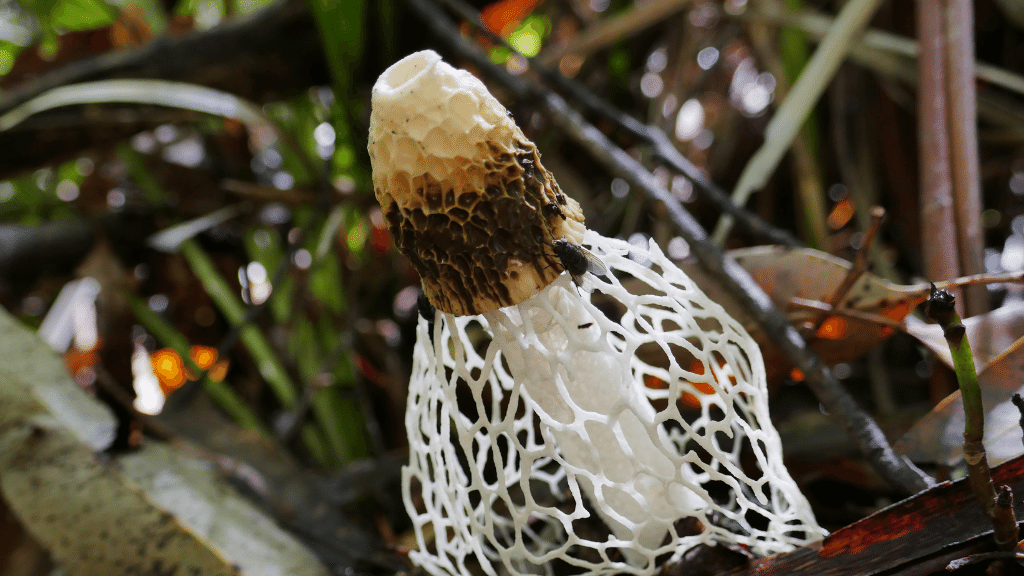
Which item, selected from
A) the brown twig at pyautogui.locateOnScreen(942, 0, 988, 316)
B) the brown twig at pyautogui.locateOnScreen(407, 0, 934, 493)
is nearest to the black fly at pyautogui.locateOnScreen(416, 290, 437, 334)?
the brown twig at pyautogui.locateOnScreen(407, 0, 934, 493)

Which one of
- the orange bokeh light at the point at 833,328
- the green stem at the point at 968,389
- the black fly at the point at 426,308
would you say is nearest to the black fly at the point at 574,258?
the black fly at the point at 426,308

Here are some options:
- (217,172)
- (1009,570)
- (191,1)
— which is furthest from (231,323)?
(1009,570)

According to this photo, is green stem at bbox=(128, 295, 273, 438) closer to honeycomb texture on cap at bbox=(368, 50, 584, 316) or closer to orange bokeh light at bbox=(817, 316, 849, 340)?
honeycomb texture on cap at bbox=(368, 50, 584, 316)

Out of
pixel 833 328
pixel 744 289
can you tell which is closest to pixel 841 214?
pixel 833 328

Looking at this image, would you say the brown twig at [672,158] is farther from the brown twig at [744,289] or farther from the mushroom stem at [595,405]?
the mushroom stem at [595,405]

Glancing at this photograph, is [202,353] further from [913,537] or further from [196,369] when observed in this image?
[913,537]

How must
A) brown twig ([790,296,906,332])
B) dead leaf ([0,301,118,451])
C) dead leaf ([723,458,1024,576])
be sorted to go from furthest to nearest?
1. dead leaf ([0,301,118,451])
2. brown twig ([790,296,906,332])
3. dead leaf ([723,458,1024,576])

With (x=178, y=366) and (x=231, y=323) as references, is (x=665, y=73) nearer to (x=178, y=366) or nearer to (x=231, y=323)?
(x=231, y=323)
